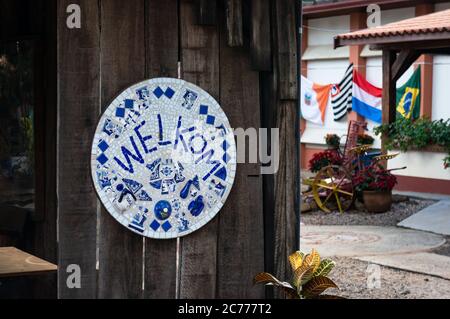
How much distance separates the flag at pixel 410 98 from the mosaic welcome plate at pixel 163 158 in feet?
38.9

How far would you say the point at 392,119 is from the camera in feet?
48.2

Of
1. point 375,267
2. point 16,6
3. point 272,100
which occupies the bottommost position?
point 375,267

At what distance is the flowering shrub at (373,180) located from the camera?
12.8m

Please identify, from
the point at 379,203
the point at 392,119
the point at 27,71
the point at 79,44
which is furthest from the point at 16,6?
the point at 392,119

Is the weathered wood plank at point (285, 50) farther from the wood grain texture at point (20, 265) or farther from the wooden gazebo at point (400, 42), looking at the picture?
the wooden gazebo at point (400, 42)

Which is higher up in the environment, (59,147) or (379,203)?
(59,147)

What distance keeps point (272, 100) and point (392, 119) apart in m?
10.2

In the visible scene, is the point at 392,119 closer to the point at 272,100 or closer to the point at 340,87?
the point at 340,87

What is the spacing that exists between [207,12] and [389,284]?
4220 mm

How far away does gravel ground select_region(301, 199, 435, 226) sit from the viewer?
40.2ft

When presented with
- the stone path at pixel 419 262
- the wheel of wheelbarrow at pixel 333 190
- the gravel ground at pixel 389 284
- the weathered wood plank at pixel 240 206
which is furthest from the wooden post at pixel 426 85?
the weathered wood plank at pixel 240 206

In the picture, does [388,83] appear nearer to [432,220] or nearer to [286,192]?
[432,220]

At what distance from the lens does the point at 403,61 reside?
1407cm

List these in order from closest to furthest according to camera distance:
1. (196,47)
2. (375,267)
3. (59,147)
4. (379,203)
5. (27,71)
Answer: (59,147) < (196,47) < (27,71) < (375,267) < (379,203)
